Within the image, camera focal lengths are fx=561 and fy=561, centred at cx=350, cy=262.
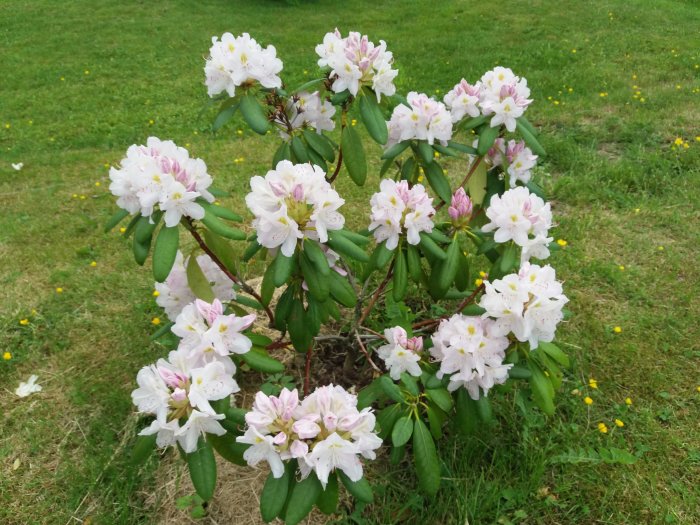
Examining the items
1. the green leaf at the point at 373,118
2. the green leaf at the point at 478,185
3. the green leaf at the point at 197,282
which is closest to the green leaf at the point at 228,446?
the green leaf at the point at 197,282

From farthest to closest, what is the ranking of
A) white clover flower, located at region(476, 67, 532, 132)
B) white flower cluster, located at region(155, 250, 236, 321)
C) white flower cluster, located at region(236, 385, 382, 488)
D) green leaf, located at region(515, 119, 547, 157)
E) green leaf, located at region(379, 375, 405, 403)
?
green leaf, located at region(515, 119, 547, 157)
white clover flower, located at region(476, 67, 532, 132)
white flower cluster, located at region(155, 250, 236, 321)
green leaf, located at region(379, 375, 405, 403)
white flower cluster, located at region(236, 385, 382, 488)

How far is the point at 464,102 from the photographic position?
1840 mm

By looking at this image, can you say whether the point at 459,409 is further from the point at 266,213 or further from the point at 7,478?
the point at 7,478

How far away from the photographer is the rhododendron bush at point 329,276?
121 cm

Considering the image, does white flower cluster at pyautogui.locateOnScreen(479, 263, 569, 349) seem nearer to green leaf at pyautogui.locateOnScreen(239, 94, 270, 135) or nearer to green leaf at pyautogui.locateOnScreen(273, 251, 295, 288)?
green leaf at pyautogui.locateOnScreen(273, 251, 295, 288)

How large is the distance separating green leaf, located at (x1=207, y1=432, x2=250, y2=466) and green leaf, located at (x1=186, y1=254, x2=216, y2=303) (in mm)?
376

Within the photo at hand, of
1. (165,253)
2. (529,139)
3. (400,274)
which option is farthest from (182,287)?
(529,139)

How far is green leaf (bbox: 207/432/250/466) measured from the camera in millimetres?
Answer: 1350

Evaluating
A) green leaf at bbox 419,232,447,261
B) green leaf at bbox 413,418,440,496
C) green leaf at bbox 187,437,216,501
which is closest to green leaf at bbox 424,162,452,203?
green leaf at bbox 419,232,447,261

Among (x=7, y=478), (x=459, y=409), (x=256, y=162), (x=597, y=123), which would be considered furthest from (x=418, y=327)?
(x=597, y=123)

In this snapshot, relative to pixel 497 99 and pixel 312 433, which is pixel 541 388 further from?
pixel 497 99

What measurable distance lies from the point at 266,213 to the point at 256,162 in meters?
3.17

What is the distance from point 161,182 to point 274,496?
752mm

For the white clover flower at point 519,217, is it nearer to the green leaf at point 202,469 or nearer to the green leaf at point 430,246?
the green leaf at point 430,246
